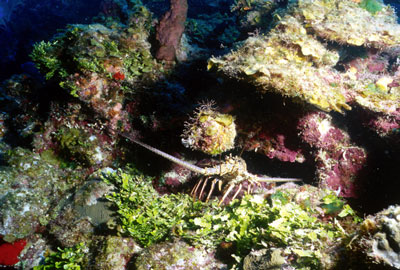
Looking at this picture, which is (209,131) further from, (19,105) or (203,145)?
(19,105)

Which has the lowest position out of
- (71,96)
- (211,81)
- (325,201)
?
(71,96)

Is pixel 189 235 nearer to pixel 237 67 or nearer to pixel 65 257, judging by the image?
pixel 65 257

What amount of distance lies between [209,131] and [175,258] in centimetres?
207

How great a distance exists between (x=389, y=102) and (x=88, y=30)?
6.60m

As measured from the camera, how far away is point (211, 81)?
5.44 metres

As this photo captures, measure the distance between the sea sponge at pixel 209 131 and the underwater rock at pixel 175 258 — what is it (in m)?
1.67

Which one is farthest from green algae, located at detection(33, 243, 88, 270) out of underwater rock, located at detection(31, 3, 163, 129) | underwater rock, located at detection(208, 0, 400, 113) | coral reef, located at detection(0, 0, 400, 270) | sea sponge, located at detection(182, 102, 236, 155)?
underwater rock, located at detection(208, 0, 400, 113)

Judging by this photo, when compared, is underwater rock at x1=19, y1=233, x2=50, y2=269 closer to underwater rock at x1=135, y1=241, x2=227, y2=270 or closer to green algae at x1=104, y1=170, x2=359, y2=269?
green algae at x1=104, y1=170, x2=359, y2=269

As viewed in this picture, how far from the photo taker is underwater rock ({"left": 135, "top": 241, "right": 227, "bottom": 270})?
3.03m

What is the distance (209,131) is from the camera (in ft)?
12.7

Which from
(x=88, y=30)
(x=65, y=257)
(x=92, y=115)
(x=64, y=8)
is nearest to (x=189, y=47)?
(x=88, y=30)

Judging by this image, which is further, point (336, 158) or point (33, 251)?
point (336, 158)

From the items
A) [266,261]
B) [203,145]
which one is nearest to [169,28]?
[203,145]

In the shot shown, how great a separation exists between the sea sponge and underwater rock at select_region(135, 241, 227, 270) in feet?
5.49
